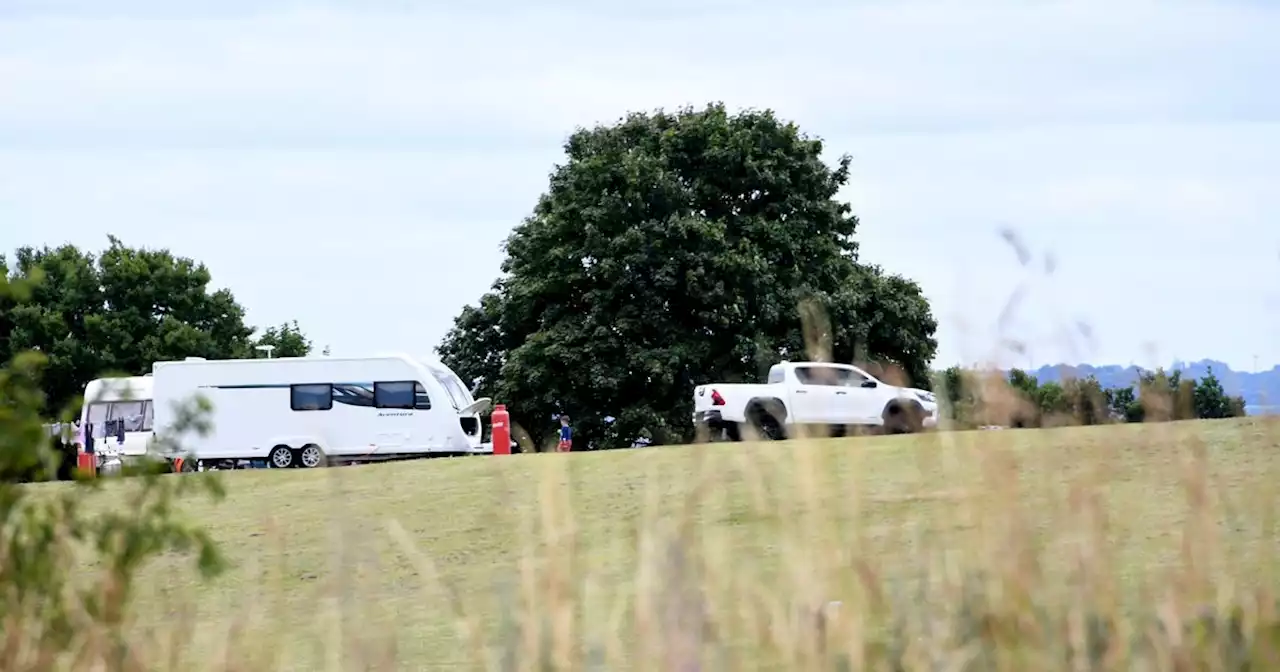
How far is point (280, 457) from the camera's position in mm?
35188

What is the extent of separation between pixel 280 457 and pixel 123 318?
2709cm

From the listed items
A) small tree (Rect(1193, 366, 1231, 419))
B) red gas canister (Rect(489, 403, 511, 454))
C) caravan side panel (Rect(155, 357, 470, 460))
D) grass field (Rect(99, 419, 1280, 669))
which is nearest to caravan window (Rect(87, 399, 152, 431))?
caravan side panel (Rect(155, 357, 470, 460))

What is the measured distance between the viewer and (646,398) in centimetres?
4091

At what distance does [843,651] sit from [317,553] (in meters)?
7.35

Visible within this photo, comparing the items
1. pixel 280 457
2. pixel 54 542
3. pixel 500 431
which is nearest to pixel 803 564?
pixel 54 542

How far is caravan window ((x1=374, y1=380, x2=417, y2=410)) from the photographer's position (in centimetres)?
3481

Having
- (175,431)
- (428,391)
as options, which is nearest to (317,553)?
(175,431)

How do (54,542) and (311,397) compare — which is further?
(311,397)

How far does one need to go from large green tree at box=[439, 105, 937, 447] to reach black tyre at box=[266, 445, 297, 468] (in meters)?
7.63

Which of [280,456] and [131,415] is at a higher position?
[131,415]

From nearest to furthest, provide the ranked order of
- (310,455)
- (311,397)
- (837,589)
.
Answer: (837,589) < (310,455) < (311,397)

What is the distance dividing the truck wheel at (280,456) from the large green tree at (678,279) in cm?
763

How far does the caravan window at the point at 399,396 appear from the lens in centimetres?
3481

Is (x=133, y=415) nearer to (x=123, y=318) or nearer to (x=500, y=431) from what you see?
(x=500, y=431)
